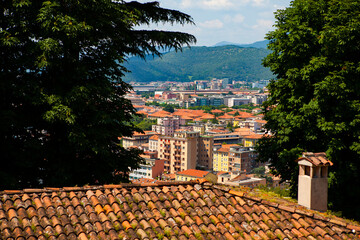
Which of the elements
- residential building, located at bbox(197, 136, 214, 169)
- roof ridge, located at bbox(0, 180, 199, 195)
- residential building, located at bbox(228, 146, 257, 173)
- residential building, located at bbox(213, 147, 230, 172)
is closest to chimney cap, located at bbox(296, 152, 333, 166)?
roof ridge, located at bbox(0, 180, 199, 195)

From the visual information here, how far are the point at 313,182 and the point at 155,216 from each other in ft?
9.68

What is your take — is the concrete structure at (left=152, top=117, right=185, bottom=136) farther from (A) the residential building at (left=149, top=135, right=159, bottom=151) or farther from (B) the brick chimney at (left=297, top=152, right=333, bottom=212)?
(B) the brick chimney at (left=297, top=152, right=333, bottom=212)

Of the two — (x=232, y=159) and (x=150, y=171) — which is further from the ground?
(x=150, y=171)

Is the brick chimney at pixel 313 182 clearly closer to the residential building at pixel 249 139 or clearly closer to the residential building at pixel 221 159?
the residential building at pixel 221 159

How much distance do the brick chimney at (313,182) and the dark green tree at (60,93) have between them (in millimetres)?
5190

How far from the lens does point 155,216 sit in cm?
594

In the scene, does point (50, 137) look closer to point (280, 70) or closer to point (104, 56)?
point (104, 56)

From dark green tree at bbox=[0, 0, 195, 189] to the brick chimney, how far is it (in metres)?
5.19

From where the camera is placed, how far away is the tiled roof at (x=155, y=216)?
538 cm

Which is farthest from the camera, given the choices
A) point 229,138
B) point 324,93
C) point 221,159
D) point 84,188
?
point 229,138

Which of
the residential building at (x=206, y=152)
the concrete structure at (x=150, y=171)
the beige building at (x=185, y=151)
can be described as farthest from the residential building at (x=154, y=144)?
the concrete structure at (x=150, y=171)

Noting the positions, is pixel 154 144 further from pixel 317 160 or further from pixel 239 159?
pixel 317 160

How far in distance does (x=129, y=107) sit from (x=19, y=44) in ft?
11.2

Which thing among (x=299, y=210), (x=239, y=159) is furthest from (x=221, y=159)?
(x=299, y=210)
